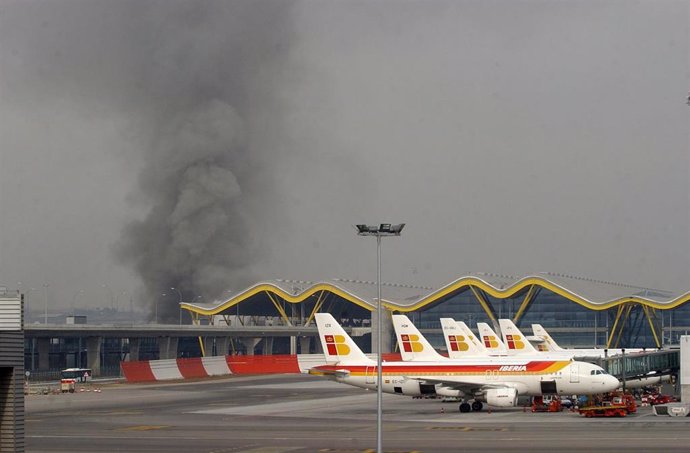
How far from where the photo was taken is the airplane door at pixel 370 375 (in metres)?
76.8

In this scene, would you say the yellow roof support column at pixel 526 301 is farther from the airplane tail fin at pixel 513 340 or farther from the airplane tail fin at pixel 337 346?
the airplane tail fin at pixel 337 346

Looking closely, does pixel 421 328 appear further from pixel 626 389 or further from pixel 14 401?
pixel 14 401

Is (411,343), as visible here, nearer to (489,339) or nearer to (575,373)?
(575,373)

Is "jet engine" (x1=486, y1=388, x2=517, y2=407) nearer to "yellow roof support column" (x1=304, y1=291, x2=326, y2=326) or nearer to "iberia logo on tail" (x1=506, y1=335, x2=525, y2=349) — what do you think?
"iberia logo on tail" (x1=506, y1=335, x2=525, y2=349)

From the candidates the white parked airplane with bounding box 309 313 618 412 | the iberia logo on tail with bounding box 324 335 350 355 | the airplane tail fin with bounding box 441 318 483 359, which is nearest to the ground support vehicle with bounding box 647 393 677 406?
the white parked airplane with bounding box 309 313 618 412

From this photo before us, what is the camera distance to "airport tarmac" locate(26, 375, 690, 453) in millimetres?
53219

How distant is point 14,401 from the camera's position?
4019cm

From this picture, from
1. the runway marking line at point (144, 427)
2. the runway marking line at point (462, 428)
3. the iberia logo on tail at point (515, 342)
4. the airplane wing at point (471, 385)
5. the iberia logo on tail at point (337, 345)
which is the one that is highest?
the iberia logo on tail at point (337, 345)

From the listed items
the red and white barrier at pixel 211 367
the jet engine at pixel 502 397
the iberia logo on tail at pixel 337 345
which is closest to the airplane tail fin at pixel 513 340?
the red and white barrier at pixel 211 367

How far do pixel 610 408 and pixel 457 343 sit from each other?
39.8m

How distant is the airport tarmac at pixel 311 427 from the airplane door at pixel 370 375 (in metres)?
2.24

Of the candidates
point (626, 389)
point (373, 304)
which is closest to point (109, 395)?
point (626, 389)

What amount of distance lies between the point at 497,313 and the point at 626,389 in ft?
320

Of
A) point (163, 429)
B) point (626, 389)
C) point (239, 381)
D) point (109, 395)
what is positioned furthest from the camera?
point (239, 381)
